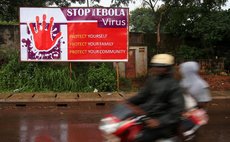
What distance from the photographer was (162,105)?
463 cm

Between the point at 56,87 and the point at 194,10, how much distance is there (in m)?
8.06

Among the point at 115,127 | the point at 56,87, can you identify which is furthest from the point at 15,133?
the point at 56,87

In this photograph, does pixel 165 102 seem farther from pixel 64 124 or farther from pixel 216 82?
pixel 216 82

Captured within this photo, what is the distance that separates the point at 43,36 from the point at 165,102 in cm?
1101

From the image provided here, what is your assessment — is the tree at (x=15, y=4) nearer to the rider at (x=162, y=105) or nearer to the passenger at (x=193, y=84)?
the passenger at (x=193, y=84)

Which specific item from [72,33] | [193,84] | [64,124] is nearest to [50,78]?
[72,33]

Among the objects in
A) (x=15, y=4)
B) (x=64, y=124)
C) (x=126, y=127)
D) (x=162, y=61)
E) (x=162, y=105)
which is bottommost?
(x=64, y=124)

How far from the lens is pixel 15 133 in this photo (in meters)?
8.85

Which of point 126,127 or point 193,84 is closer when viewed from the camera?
point 126,127

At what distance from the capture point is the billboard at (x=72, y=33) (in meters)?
15.0

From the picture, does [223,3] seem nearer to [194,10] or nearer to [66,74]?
[194,10]

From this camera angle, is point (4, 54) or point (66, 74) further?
point (4, 54)

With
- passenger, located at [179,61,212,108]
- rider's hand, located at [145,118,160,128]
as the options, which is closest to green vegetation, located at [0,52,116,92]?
passenger, located at [179,61,212,108]

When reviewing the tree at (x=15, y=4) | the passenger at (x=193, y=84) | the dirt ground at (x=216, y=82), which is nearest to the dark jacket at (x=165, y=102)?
the passenger at (x=193, y=84)
